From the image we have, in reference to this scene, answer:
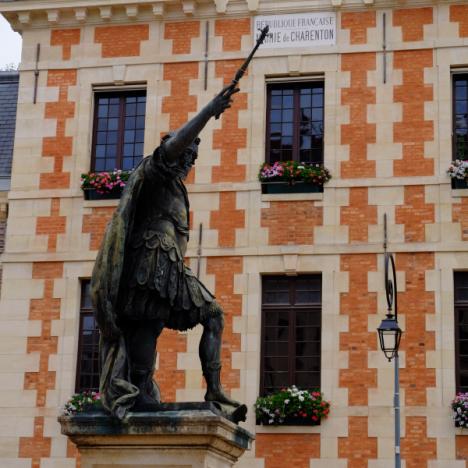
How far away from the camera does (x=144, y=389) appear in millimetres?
8703

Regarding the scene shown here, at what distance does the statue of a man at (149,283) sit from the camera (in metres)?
8.59

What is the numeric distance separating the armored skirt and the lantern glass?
5.98 meters

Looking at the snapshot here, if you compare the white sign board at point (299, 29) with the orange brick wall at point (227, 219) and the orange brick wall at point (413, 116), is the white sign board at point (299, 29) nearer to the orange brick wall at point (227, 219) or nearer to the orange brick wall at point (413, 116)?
the orange brick wall at point (413, 116)

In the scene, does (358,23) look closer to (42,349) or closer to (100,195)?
(100,195)

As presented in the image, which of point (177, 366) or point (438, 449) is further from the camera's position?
point (177, 366)

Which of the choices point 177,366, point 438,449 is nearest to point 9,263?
point 177,366

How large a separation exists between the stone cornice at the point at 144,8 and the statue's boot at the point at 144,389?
1241 cm

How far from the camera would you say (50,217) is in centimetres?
2003

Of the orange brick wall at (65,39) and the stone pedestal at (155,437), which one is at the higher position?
the orange brick wall at (65,39)

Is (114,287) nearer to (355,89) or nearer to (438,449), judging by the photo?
(438,449)

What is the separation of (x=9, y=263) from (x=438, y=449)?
777cm

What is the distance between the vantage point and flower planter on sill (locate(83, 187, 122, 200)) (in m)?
19.8

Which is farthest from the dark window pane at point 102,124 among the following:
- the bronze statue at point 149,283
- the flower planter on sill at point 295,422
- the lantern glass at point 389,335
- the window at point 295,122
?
the bronze statue at point 149,283

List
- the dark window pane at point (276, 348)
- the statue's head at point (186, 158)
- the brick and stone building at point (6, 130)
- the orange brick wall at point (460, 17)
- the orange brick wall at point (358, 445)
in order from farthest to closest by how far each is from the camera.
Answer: the brick and stone building at point (6, 130) < the orange brick wall at point (460, 17) < the dark window pane at point (276, 348) < the orange brick wall at point (358, 445) < the statue's head at point (186, 158)
